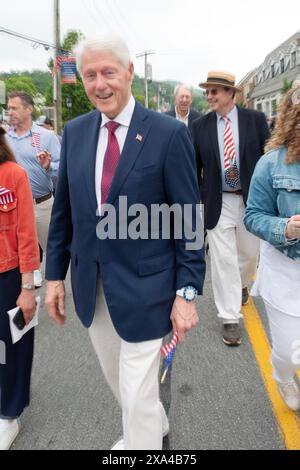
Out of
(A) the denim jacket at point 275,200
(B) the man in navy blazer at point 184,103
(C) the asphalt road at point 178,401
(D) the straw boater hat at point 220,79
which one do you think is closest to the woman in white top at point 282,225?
(A) the denim jacket at point 275,200

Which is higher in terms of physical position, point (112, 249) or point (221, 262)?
point (112, 249)

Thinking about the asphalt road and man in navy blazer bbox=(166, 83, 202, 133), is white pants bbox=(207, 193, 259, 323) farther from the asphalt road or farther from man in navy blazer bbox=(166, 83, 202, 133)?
man in navy blazer bbox=(166, 83, 202, 133)

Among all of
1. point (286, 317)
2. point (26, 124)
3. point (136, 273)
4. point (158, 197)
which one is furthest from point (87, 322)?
point (26, 124)

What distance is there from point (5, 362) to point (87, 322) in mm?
737

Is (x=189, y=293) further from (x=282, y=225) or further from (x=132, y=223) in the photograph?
(x=282, y=225)

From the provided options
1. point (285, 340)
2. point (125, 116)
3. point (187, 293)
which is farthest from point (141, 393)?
point (125, 116)

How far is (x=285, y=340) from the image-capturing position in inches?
92.3

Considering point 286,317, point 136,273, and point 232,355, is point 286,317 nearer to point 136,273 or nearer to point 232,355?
point 136,273

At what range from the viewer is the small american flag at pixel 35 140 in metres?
4.56

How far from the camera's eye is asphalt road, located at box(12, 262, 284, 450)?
2.43m

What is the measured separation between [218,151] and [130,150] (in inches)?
77.6

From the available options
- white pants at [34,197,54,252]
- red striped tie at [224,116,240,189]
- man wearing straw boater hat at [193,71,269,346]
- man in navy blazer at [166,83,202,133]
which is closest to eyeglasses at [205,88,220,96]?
man wearing straw boater hat at [193,71,269,346]

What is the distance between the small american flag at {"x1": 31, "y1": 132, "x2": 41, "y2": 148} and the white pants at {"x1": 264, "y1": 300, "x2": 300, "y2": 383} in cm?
307
